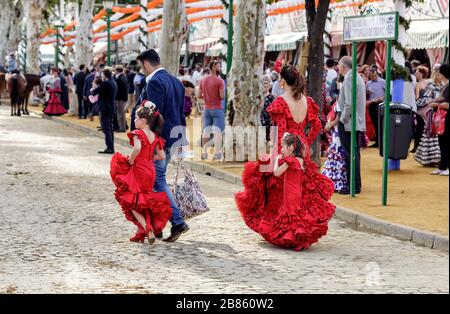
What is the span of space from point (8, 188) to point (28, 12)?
115 ft

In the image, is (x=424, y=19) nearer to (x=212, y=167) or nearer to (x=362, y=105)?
(x=212, y=167)

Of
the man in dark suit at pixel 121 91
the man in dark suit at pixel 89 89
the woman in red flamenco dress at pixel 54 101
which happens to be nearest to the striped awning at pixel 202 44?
the woman in red flamenco dress at pixel 54 101

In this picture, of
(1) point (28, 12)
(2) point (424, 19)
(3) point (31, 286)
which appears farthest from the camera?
(1) point (28, 12)

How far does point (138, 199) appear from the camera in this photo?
9961mm

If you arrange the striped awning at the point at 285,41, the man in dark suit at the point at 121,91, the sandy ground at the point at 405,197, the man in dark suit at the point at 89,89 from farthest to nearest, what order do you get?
the striped awning at the point at 285,41 → the man in dark suit at the point at 89,89 → the man in dark suit at the point at 121,91 → the sandy ground at the point at 405,197

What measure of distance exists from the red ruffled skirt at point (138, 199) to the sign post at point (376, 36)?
12.4 feet

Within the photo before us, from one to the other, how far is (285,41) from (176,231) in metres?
27.6

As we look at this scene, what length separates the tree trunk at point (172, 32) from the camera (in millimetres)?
24562

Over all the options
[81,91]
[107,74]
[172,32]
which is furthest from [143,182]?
[81,91]

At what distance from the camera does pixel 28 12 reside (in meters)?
48.6

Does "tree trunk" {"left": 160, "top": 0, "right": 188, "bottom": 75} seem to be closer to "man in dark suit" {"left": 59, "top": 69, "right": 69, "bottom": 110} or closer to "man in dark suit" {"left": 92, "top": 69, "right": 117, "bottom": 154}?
"man in dark suit" {"left": 92, "top": 69, "right": 117, "bottom": 154}

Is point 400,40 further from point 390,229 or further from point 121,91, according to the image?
point 390,229

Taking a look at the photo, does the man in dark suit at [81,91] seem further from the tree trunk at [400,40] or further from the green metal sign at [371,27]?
the green metal sign at [371,27]
